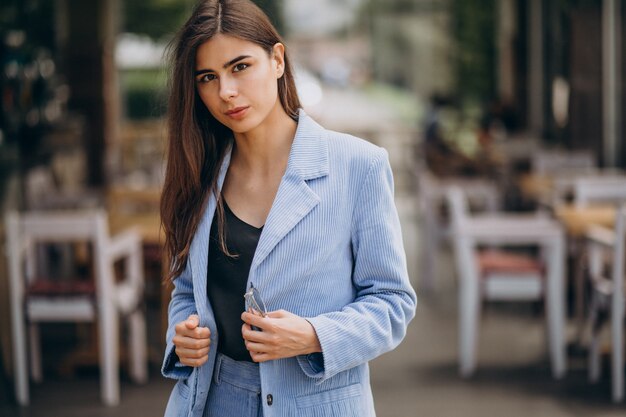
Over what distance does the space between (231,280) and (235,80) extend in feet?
1.25

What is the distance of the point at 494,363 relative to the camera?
227 inches

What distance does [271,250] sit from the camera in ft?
5.88

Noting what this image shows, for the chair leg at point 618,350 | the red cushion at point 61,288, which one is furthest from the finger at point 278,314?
the chair leg at point 618,350

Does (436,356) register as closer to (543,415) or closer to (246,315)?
(543,415)

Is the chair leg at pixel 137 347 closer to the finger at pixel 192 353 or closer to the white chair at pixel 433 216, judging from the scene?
the white chair at pixel 433 216

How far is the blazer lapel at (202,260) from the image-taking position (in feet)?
6.08

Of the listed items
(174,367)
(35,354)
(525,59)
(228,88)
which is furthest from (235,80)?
(525,59)

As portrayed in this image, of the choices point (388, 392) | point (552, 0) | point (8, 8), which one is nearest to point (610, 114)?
point (552, 0)

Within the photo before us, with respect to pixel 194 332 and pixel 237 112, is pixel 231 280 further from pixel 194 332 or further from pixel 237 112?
pixel 237 112

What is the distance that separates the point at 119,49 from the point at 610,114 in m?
8.61

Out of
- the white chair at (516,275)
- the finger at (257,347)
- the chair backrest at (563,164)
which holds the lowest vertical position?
the white chair at (516,275)

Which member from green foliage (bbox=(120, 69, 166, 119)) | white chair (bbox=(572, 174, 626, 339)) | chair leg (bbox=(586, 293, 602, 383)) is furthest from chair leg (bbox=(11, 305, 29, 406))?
green foliage (bbox=(120, 69, 166, 119))

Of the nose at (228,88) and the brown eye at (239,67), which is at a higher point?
the brown eye at (239,67)

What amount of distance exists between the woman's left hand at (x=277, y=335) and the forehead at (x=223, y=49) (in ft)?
1.53
